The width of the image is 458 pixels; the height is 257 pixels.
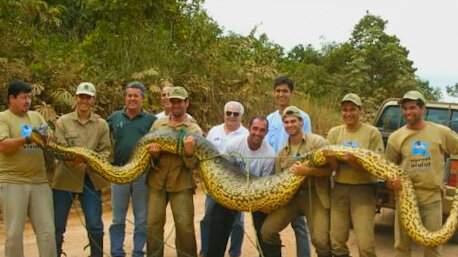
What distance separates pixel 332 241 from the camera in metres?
5.04

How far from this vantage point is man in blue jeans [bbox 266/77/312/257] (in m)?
5.91

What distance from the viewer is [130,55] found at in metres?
14.1

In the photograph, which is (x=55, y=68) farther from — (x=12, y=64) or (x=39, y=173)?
(x=39, y=173)

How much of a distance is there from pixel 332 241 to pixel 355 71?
1912 cm

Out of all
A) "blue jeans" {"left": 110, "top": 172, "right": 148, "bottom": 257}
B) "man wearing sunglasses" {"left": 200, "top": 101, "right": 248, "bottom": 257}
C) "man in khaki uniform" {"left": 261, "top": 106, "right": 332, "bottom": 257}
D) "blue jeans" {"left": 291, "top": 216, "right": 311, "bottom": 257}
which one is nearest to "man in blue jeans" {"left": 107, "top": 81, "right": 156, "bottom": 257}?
"blue jeans" {"left": 110, "top": 172, "right": 148, "bottom": 257}

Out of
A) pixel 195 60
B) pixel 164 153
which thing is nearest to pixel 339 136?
pixel 164 153

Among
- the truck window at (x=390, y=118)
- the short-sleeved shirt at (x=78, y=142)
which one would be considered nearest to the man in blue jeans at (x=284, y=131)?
the short-sleeved shirt at (x=78, y=142)

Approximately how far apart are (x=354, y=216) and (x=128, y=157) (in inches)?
112

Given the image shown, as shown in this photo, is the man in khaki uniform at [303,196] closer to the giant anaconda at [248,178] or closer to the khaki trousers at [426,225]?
the giant anaconda at [248,178]

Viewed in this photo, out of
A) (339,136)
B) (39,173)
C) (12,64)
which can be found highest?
(12,64)

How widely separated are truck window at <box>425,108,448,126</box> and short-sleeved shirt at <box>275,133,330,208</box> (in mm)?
3899

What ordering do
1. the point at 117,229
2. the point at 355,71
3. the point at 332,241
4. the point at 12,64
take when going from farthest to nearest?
the point at 355,71
the point at 12,64
the point at 117,229
the point at 332,241

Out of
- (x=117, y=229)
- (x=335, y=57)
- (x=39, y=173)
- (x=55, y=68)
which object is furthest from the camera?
(x=335, y=57)

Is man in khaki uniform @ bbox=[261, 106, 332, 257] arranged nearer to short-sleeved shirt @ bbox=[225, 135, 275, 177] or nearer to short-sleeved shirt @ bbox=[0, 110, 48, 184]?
short-sleeved shirt @ bbox=[225, 135, 275, 177]
